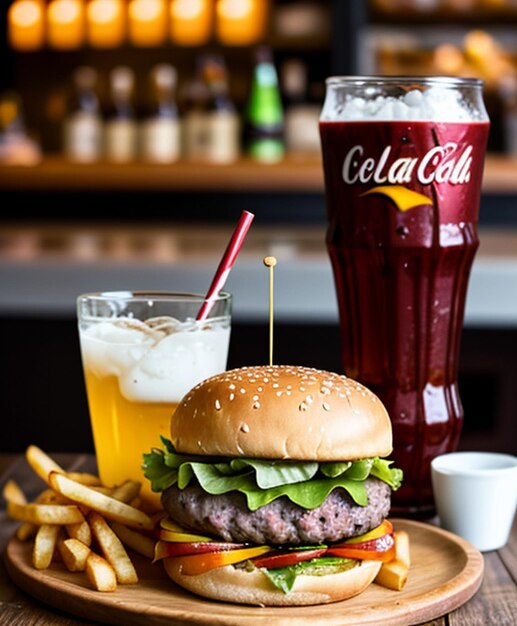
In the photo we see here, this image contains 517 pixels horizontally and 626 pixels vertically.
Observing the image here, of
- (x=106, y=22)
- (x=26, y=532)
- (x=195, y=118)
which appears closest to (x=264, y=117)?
(x=195, y=118)

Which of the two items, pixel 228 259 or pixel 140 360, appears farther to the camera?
pixel 140 360

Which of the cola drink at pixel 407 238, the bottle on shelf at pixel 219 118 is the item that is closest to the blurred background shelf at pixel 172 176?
the bottle on shelf at pixel 219 118

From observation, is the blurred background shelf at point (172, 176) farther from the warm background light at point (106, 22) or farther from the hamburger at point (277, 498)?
the hamburger at point (277, 498)

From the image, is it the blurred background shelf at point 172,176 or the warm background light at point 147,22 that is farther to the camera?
the warm background light at point 147,22

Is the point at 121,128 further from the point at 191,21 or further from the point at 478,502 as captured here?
the point at 478,502

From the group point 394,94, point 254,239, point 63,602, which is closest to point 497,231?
point 254,239

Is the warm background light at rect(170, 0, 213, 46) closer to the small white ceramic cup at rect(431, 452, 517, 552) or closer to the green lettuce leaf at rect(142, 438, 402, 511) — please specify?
the small white ceramic cup at rect(431, 452, 517, 552)

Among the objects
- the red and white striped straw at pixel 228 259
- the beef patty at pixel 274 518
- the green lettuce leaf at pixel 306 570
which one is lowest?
the green lettuce leaf at pixel 306 570
